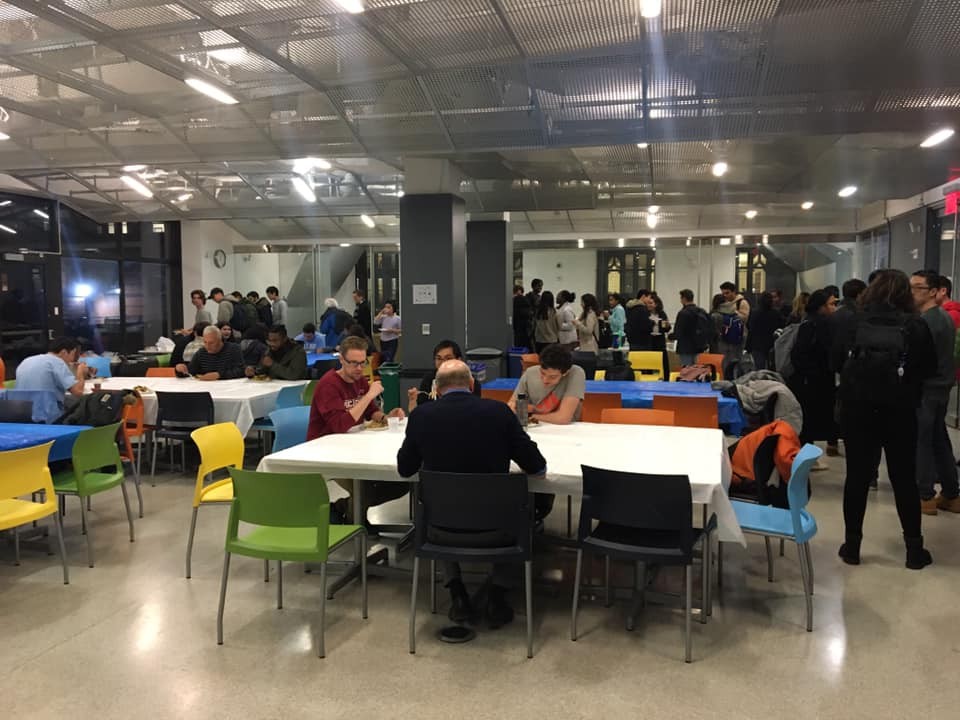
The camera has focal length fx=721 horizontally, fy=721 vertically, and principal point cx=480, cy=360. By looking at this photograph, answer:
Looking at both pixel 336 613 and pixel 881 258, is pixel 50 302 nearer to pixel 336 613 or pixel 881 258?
pixel 336 613

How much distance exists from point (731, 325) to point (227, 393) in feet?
22.0

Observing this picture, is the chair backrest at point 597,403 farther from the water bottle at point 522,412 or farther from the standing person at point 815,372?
the standing person at point 815,372

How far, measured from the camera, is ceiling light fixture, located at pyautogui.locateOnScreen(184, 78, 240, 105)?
6273 millimetres

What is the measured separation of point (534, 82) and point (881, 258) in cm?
853

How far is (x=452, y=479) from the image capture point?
304 centimetres

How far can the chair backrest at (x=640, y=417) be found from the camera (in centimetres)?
474

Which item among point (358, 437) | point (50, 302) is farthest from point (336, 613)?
point (50, 302)

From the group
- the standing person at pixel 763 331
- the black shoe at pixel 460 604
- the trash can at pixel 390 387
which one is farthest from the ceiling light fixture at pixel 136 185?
the black shoe at pixel 460 604

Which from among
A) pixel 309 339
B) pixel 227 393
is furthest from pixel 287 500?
pixel 309 339

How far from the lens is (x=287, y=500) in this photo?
3152 millimetres

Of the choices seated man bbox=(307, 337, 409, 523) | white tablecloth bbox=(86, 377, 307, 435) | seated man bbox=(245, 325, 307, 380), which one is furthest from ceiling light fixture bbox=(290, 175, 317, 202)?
seated man bbox=(307, 337, 409, 523)

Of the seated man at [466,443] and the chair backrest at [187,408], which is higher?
the seated man at [466,443]

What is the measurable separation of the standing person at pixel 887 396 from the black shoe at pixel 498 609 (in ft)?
7.12

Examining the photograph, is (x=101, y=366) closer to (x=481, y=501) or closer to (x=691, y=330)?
(x=481, y=501)
